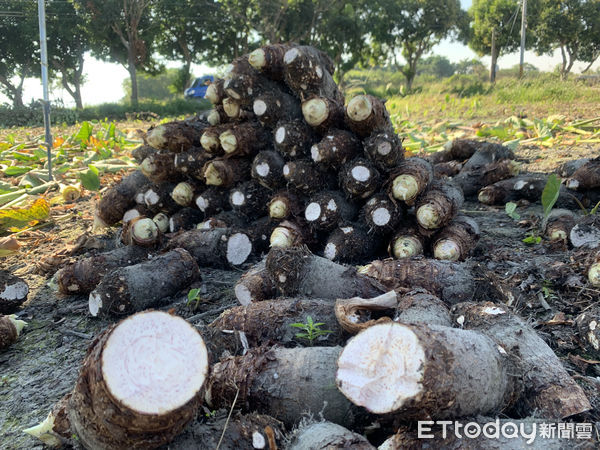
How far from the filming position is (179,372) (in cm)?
115

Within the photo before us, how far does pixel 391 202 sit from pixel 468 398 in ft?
6.01

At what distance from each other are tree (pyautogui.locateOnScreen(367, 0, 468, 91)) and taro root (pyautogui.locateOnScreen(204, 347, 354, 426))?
23679 mm

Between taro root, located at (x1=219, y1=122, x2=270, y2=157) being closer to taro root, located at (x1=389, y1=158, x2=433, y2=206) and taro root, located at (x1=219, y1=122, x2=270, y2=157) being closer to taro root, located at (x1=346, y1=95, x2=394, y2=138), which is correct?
taro root, located at (x1=346, y1=95, x2=394, y2=138)

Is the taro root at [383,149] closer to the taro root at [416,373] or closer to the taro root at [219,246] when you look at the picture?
the taro root at [219,246]

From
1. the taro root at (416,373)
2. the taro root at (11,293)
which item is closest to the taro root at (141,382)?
the taro root at (416,373)

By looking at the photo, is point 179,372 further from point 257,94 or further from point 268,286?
point 257,94

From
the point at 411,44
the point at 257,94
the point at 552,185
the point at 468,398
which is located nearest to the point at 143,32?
the point at 411,44

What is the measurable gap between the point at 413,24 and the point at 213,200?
79.3ft

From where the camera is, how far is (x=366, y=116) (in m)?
2.92

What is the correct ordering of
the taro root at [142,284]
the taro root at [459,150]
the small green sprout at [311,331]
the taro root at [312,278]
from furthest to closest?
the taro root at [459,150] → the taro root at [142,284] → the taro root at [312,278] → the small green sprout at [311,331]

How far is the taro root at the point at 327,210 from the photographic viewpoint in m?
3.02

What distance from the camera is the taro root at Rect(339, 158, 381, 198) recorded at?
295 cm

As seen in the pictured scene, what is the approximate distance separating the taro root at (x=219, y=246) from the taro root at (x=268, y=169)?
440mm

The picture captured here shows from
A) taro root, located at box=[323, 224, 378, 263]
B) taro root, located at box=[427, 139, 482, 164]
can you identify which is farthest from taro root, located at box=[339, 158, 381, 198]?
taro root, located at box=[427, 139, 482, 164]
